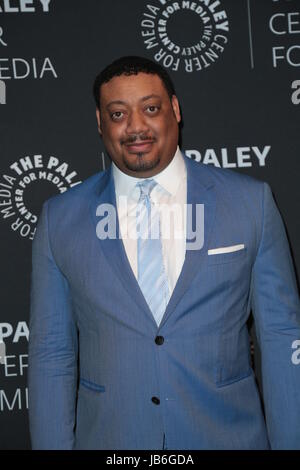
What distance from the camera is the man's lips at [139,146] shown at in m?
1.77

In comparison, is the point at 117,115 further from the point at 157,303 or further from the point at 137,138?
the point at 157,303

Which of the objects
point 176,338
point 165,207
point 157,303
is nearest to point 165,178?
point 165,207

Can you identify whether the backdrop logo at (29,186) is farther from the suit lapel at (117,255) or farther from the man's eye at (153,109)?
the man's eye at (153,109)

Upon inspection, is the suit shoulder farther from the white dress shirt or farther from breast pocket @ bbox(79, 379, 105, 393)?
breast pocket @ bbox(79, 379, 105, 393)

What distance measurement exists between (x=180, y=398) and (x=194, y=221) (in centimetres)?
56

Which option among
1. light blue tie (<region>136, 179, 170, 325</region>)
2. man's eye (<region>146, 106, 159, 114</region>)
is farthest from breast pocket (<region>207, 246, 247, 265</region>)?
man's eye (<region>146, 106, 159, 114</region>)

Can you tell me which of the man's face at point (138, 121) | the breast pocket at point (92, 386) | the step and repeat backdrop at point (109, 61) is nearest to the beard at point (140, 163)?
the man's face at point (138, 121)

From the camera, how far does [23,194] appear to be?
224 centimetres

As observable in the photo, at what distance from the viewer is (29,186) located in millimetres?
2242

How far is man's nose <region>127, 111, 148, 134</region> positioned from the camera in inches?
68.7

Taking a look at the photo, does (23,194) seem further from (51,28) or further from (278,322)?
(278,322)

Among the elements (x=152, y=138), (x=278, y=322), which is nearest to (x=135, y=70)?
(x=152, y=138)

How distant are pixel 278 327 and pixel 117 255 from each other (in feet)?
1.87

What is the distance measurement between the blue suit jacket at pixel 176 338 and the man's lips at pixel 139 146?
0.61ft
